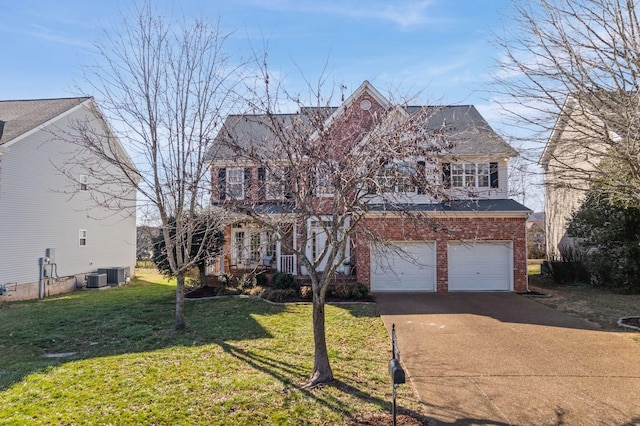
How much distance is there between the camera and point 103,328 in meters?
10.4

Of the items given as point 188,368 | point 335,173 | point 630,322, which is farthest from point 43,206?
point 630,322

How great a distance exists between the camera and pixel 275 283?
15625 millimetres

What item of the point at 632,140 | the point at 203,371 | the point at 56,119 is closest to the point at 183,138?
the point at 203,371

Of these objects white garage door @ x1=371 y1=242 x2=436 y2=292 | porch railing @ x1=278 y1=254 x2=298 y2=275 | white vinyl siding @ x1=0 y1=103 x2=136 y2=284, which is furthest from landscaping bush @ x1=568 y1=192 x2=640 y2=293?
white vinyl siding @ x1=0 y1=103 x2=136 y2=284

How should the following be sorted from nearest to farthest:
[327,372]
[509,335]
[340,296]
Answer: [327,372] < [509,335] < [340,296]

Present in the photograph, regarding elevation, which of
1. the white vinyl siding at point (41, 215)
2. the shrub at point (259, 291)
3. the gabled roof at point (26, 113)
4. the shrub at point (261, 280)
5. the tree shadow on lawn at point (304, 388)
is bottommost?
the tree shadow on lawn at point (304, 388)

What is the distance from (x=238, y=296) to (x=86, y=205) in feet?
32.8

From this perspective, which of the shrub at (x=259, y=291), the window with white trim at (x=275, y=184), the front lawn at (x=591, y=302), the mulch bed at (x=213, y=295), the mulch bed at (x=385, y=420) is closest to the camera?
the mulch bed at (x=385, y=420)

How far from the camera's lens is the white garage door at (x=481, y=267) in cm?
1614

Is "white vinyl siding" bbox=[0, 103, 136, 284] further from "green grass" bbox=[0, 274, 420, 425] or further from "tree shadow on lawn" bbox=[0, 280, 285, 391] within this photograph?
"green grass" bbox=[0, 274, 420, 425]

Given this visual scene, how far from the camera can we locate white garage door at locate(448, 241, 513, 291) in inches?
635

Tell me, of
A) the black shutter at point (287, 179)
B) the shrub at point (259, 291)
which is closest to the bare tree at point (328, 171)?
the black shutter at point (287, 179)

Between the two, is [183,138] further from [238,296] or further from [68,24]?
[238,296]

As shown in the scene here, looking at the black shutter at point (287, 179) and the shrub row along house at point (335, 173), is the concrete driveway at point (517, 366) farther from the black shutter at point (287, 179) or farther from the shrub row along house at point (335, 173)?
the black shutter at point (287, 179)
